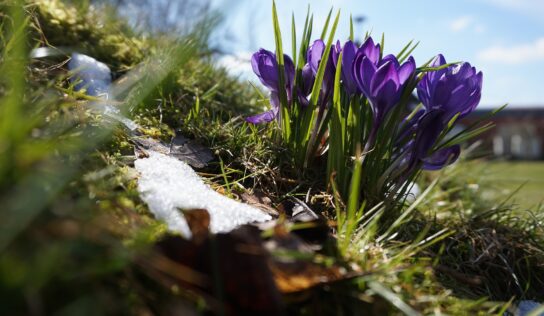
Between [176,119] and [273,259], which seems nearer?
[273,259]

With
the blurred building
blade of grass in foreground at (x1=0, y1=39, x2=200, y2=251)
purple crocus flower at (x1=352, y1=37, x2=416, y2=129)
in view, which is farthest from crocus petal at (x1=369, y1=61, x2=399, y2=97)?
the blurred building

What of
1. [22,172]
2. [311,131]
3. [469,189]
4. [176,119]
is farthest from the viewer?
[469,189]

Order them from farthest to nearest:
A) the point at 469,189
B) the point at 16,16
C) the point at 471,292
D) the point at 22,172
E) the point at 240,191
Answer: the point at 469,189, the point at 240,191, the point at 471,292, the point at 16,16, the point at 22,172

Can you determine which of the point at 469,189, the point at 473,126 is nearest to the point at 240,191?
the point at 473,126

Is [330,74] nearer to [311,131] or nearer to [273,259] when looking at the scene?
[311,131]

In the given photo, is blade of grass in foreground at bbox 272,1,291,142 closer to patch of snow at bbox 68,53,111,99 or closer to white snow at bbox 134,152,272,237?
white snow at bbox 134,152,272,237

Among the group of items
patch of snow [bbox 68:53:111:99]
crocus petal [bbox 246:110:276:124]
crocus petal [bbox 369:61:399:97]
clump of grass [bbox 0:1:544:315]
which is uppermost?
patch of snow [bbox 68:53:111:99]

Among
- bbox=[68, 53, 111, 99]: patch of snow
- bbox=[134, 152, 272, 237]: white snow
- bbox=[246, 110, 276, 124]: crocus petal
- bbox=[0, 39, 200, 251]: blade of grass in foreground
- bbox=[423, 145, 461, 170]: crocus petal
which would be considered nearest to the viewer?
bbox=[0, 39, 200, 251]: blade of grass in foreground

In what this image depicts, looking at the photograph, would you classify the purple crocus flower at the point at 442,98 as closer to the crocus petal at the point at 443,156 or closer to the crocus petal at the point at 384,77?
the crocus petal at the point at 443,156
